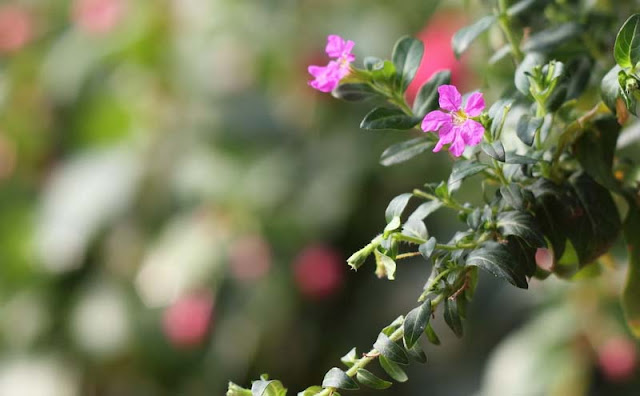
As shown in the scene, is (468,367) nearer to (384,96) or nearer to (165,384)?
(165,384)

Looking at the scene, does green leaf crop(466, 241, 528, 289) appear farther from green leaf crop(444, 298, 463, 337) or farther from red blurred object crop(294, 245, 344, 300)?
red blurred object crop(294, 245, 344, 300)

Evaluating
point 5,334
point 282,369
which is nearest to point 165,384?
point 282,369

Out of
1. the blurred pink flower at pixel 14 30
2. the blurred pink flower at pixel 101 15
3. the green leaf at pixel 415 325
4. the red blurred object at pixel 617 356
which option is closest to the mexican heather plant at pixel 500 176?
the green leaf at pixel 415 325

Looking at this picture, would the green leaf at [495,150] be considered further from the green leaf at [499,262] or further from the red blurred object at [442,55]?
the red blurred object at [442,55]

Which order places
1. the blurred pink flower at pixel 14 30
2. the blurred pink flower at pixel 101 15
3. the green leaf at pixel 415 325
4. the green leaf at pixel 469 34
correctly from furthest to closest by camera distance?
the blurred pink flower at pixel 14 30 < the blurred pink flower at pixel 101 15 < the green leaf at pixel 469 34 < the green leaf at pixel 415 325

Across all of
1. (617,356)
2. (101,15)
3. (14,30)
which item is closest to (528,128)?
(617,356)

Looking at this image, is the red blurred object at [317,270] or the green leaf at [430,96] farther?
the red blurred object at [317,270]

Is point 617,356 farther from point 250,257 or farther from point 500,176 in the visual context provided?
point 500,176
